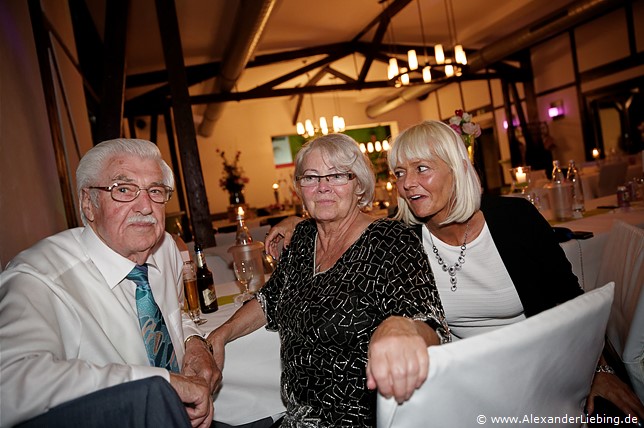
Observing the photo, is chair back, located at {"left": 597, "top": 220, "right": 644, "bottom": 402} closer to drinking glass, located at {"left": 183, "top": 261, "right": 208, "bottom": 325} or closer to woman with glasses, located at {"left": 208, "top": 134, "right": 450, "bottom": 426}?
woman with glasses, located at {"left": 208, "top": 134, "right": 450, "bottom": 426}

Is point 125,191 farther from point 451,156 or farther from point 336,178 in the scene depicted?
point 451,156

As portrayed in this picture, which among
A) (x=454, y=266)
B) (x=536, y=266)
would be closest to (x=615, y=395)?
(x=536, y=266)

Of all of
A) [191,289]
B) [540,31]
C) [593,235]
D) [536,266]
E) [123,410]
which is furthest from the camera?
[540,31]

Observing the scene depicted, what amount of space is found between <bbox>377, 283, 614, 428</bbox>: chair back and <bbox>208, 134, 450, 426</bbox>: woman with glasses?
30 cm

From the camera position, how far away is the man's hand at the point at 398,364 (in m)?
0.88

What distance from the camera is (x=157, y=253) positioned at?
69.3 inches

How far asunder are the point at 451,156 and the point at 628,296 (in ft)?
2.69

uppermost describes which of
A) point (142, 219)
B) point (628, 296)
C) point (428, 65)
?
point (428, 65)

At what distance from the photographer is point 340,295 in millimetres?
1520

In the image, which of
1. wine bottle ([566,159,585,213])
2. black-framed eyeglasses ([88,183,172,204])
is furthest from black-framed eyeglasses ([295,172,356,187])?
wine bottle ([566,159,585,213])

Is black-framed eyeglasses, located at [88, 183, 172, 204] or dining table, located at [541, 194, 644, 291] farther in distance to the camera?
dining table, located at [541, 194, 644, 291]

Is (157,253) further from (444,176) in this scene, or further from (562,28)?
(562,28)

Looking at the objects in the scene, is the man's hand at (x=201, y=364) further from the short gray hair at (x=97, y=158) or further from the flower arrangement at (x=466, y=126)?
the flower arrangement at (x=466, y=126)

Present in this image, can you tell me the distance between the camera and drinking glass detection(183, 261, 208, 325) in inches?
84.4
